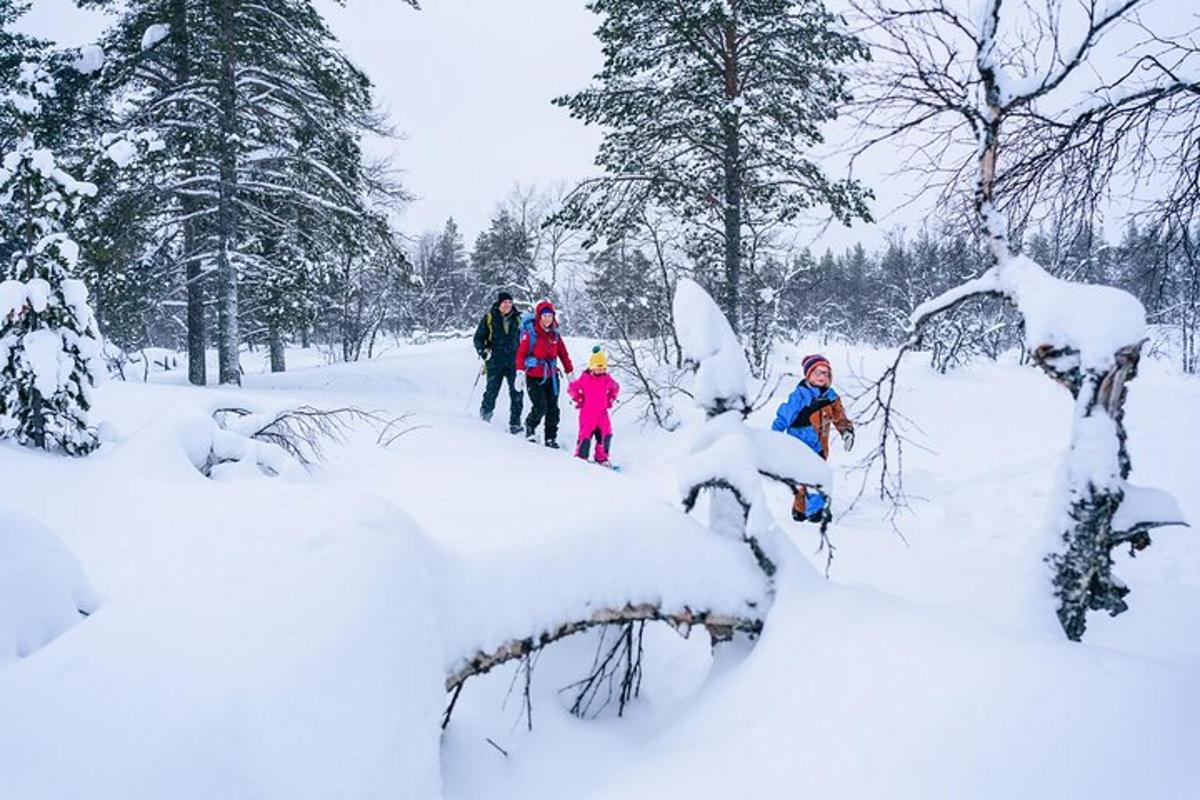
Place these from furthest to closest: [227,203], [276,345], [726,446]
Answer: [276,345] < [227,203] < [726,446]

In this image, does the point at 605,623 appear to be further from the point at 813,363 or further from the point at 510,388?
the point at 510,388

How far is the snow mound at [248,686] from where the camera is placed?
4.36ft

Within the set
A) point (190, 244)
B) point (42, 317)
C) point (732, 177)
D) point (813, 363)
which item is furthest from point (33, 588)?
point (190, 244)

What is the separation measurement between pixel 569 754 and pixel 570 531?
2.76 feet

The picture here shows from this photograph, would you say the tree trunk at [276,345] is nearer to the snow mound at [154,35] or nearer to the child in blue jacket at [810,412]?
the snow mound at [154,35]

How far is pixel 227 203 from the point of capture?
1074 cm

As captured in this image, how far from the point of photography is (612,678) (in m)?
2.96

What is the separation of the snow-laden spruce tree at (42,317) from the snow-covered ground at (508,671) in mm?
1529

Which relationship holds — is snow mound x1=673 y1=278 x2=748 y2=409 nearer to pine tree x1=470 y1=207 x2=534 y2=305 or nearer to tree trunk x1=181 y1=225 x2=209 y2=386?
tree trunk x1=181 y1=225 x2=209 y2=386

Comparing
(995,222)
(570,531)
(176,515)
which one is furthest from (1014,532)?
(176,515)

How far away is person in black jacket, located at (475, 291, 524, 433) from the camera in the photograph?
8.67 m

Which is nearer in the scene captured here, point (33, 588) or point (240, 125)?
point (33, 588)

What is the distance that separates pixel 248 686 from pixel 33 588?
3.12ft

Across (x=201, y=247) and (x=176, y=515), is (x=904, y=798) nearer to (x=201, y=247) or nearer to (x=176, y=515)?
(x=176, y=515)
